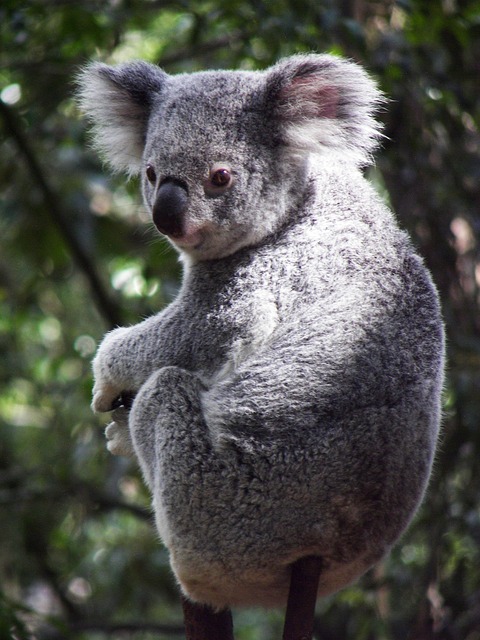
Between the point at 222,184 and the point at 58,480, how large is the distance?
9.37 ft

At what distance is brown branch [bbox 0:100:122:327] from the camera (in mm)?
4589

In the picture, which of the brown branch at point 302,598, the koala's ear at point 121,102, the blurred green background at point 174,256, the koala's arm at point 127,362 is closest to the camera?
the brown branch at point 302,598

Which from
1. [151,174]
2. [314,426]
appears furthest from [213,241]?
[314,426]

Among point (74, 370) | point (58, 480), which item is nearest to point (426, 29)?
point (58, 480)

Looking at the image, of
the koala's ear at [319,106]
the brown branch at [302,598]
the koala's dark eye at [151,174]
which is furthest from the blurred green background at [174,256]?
the brown branch at [302,598]

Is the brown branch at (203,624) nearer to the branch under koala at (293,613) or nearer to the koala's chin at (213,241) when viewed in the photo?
the branch under koala at (293,613)

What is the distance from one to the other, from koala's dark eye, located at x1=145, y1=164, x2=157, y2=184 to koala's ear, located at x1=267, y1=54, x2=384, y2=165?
0.45 meters

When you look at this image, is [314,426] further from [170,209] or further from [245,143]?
[245,143]

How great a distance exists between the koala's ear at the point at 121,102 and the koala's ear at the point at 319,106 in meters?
0.53

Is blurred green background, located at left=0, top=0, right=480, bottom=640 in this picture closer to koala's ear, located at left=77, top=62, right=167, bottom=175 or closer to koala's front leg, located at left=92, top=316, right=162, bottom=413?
koala's ear, located at left=77, top=62, right=167, bottom=175

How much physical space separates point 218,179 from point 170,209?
0.20m

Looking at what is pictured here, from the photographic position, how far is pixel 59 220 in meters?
4.64

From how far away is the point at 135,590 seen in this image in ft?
17.0

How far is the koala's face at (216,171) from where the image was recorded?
2637mm
